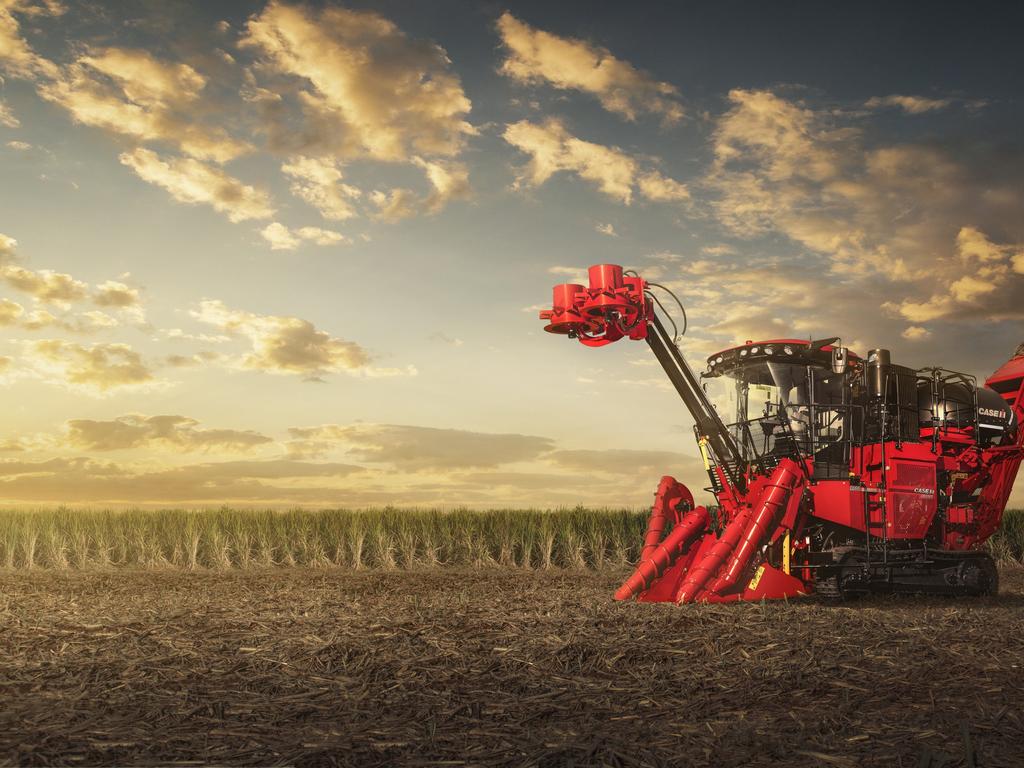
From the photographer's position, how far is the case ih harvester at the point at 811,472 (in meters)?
10.2

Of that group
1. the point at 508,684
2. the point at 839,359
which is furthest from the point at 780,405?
the point at 508,684

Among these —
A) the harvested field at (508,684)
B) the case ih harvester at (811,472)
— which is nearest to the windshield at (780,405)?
the case ih harvester at (811,472)

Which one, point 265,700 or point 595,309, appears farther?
point 595,309

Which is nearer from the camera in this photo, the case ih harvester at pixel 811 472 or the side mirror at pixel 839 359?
the case ih harvester at pixel 811 472

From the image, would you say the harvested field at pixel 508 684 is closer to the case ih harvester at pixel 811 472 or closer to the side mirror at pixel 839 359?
the case ih harvester at pixel 811 472

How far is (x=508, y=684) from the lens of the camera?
613 cm

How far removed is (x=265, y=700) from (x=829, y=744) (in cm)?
338

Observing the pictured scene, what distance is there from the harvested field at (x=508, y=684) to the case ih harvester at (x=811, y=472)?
2.31 feet

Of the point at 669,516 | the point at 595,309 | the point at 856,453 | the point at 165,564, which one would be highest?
the point at 595,309

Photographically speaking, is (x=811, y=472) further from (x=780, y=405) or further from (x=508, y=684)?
(x=508, y=684)

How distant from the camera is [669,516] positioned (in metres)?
12.3

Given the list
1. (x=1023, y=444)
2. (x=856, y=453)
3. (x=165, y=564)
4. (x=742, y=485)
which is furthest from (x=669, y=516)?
(x=165, y=564)

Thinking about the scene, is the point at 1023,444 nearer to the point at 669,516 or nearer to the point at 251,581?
the point at 669,516

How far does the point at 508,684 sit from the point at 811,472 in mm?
6117
